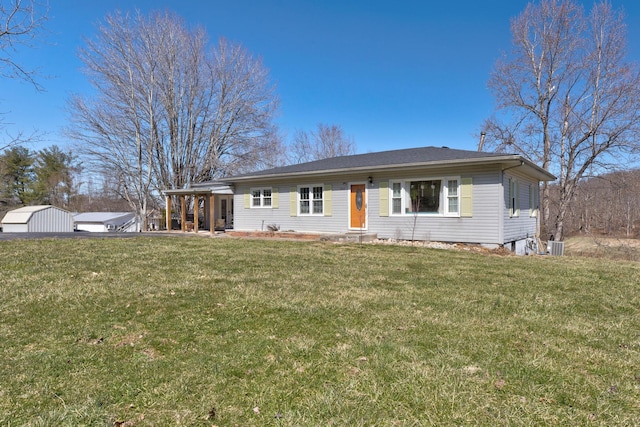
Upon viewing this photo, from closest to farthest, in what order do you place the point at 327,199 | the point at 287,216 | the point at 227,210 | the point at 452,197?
the point at 452,197 → the point at 327,199 → the point at 287,216 → the point at 227,210

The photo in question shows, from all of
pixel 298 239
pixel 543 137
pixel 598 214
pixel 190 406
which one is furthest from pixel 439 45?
pixel 598 214

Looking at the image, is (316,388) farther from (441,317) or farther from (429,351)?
(441,317)

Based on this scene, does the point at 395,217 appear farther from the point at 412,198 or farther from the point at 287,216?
the point at 287,216

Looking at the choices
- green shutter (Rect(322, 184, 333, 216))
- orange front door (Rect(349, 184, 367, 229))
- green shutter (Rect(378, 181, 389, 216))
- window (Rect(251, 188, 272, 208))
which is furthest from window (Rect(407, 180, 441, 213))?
window (Rect(251, 188, 272, 208))

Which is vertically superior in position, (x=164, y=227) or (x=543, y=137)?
(x=543, y=137)

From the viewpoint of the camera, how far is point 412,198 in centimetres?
1146

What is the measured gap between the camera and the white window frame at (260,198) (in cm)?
1449

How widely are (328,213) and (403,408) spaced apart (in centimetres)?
1095

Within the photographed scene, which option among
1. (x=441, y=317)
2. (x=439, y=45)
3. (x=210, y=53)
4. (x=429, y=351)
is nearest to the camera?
(x=429, y=351)

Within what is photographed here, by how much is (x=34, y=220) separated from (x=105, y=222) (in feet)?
16.2

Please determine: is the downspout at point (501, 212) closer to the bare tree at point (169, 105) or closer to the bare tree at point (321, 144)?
the bare tree at point (169, 105)

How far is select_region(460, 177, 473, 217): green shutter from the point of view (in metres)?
10.3

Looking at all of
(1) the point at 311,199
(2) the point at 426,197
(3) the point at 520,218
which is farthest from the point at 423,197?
(1) the point at 311,199

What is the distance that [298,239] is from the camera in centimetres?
1227
